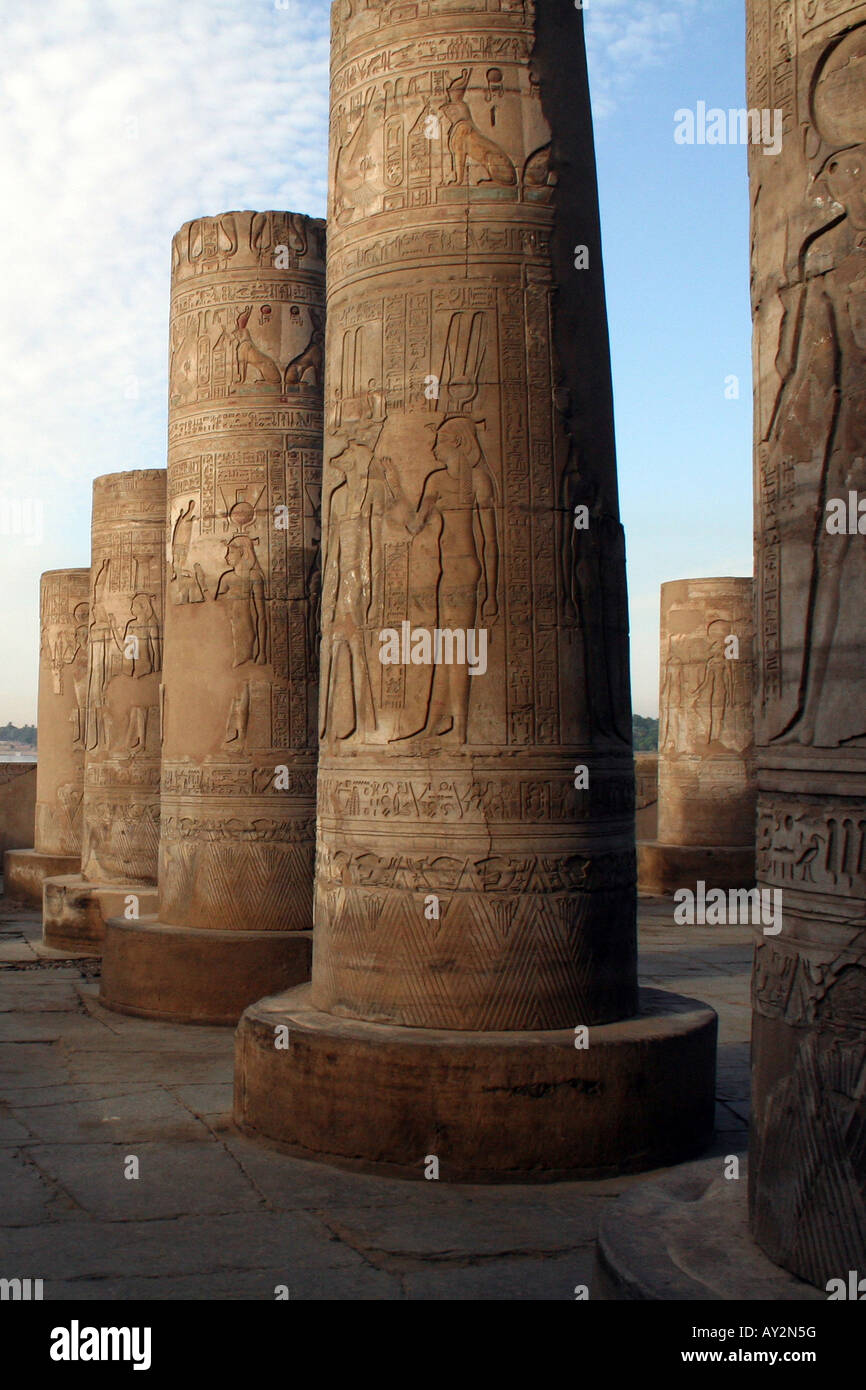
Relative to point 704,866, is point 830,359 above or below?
above

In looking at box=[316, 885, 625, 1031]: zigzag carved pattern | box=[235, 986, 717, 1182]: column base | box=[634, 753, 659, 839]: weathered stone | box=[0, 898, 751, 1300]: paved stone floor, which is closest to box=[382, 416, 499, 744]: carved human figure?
box=[316, 885, 625, 1031]: zigzag carved pattern

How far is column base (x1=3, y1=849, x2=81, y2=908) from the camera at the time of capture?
1493cm

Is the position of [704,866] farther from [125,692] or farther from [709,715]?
[125,692]

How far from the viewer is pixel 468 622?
569 cm

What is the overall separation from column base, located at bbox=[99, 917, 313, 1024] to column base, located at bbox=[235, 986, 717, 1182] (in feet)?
9.14

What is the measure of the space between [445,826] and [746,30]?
10.3 feet

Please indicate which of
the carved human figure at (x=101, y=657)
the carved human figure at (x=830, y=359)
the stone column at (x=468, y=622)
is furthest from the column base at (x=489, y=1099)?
the carved human figure at (x=101, y=657)

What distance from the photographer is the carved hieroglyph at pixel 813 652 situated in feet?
10.3

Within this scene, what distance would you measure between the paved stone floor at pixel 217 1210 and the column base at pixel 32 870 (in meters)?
7.69

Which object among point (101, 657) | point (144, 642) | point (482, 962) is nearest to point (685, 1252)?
point (482, 962)

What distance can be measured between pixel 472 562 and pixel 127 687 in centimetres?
707

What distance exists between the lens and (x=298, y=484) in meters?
9.09

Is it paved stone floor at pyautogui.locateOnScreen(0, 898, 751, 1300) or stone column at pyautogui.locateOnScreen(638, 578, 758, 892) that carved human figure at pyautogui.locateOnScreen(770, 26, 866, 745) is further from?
stone column at pyautogui.locateOnScreen(638, 578, 758, 892)
